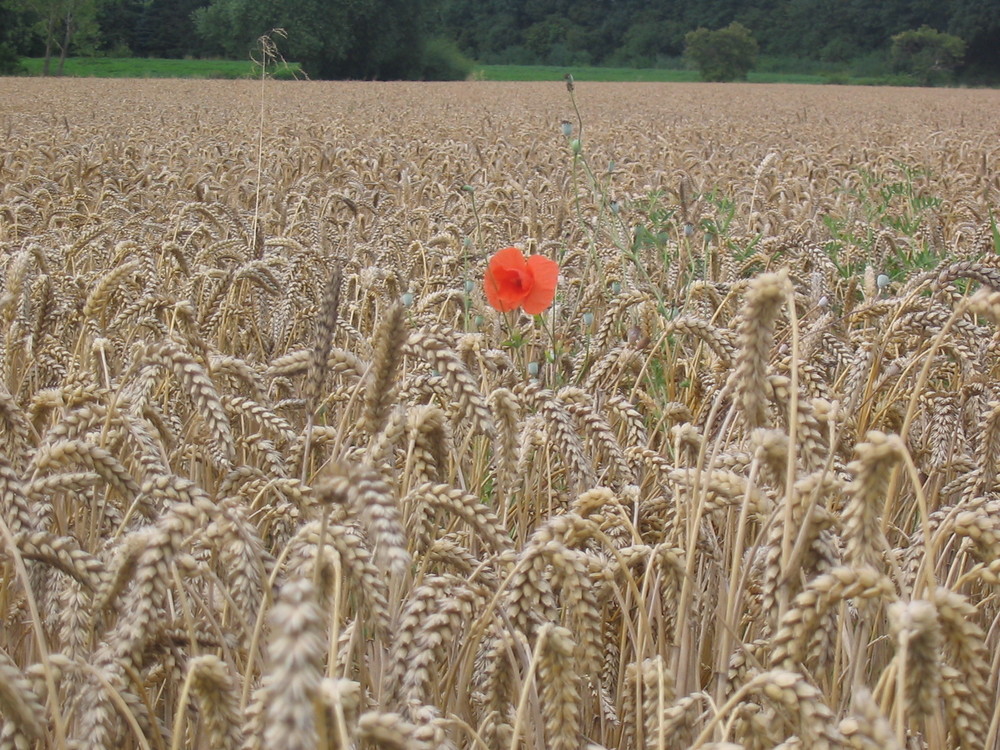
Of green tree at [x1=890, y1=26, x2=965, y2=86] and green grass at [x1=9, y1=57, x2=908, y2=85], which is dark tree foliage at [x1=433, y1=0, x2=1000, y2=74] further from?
green grass at [x1=9, y1=57, x2=908, y2=85]

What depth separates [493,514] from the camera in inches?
44.6

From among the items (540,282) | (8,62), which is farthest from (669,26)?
(540,282)

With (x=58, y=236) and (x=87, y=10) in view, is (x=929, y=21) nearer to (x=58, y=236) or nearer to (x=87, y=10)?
(x=87, y=10)

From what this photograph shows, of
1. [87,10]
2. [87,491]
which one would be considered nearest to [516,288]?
[87,491]

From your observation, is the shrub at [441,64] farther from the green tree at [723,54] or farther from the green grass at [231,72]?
the green tree at [723,54]

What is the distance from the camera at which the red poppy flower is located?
2027 mm

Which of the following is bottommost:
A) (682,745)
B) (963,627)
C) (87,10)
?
(682,745)

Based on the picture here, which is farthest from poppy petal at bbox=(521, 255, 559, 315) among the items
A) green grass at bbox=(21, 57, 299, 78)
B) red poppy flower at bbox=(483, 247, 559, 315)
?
green grass at bbox=(21, 57, 299, 78)

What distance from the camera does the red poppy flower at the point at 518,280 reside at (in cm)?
203

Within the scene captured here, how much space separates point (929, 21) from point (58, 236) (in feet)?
220

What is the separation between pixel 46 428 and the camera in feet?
6.47

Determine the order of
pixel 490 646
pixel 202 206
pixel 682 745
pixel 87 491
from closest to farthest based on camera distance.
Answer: pixel 682 745 → pixel 490 646 → pixel 87 491 → pixel 202 206

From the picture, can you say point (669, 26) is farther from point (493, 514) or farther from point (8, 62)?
point (493, 514)

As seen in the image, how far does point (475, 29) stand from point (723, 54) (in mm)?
26056
